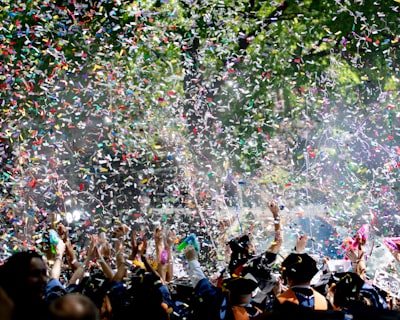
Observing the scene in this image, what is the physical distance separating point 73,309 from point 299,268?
282cm

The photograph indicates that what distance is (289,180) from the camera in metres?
16.6

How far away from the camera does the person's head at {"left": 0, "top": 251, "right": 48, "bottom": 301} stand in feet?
12.1

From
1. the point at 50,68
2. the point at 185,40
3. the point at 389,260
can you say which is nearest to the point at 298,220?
the point at 185,40

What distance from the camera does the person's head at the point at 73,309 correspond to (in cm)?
284

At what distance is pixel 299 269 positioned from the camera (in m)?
5.16

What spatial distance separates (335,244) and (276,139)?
5.55 m

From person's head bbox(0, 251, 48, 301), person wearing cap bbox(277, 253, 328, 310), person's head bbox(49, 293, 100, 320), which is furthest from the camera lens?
person wearing cap bbox(277, 253, 328, 310)

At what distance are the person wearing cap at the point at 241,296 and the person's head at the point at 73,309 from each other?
6.68 ft

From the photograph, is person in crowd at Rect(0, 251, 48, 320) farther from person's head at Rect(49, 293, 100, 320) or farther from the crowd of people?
person's head at Rect(49, 293, 100, 320)

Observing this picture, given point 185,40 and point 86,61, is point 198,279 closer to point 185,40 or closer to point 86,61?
point 86,61

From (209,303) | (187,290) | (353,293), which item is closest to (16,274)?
(209,303)

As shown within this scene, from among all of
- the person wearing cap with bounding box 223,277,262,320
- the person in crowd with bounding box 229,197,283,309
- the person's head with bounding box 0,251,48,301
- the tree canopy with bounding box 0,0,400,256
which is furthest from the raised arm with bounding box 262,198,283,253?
the tree canopy with bounding box 0,0,400,256

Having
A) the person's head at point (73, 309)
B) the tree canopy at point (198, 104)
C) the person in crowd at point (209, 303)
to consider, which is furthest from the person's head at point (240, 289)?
the tree canopy at point (198, 104)

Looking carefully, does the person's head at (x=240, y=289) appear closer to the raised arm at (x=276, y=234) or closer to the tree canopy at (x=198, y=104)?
the raised arm at (x=276, y=234)
